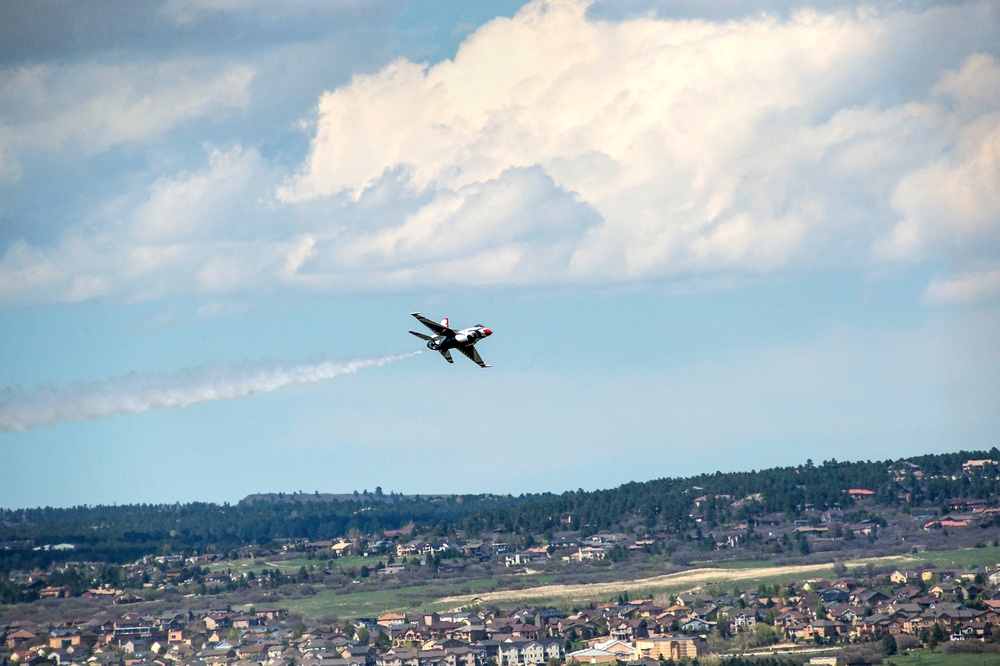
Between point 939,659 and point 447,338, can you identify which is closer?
point 447,338

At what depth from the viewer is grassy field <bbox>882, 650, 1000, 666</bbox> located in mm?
159000

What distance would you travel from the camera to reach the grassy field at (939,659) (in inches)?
6260

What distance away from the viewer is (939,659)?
163 meters

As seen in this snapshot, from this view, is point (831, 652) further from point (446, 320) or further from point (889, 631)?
point (446, 320)

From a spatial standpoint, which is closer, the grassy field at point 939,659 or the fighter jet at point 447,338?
the fighter jet at point 447,338

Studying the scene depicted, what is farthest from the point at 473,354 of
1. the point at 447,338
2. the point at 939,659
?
the point at 939,659

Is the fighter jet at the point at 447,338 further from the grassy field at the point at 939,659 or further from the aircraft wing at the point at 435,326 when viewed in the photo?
the grassy field at the point at 939,659

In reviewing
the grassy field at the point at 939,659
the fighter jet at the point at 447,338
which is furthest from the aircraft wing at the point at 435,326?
the grassy field at the point at 939,659

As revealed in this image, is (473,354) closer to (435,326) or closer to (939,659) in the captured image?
(435,326)

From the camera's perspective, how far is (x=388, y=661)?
18000 centimetres

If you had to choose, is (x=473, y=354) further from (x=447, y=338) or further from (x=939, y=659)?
(x=939, y=659)

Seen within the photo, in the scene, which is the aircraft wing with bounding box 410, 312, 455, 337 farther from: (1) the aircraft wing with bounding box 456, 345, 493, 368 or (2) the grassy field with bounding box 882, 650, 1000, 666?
(2) the grassy field with bounding box 882, 650, 1000, 666

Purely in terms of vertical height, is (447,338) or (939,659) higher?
(447,338)

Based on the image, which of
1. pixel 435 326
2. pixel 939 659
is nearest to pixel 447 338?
pixel 435 326
